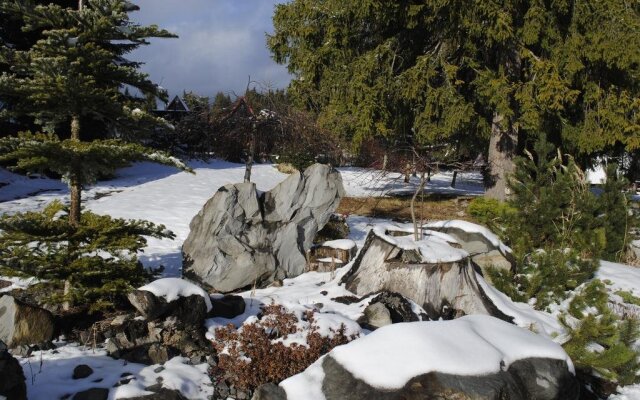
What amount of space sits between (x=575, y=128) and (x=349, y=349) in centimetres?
1341

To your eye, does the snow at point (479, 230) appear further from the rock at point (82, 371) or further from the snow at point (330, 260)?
the rock at point (82, 371)

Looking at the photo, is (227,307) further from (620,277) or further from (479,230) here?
(620,277)

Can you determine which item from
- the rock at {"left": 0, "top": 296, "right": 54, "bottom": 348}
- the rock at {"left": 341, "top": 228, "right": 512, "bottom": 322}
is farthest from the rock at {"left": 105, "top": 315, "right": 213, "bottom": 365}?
the rock at {"left": 341, "top": 228, "right": 512, "bottom": 322}

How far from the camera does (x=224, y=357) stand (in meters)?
3.97

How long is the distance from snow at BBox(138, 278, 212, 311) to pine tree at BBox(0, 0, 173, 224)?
4.28 feet

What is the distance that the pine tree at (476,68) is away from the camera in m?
12.3

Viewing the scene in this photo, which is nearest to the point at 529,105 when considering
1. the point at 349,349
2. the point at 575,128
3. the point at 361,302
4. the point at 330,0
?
the point at 575,128

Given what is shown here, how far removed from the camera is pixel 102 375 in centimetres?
381

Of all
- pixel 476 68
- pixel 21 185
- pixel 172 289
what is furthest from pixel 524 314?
pixel 21 185

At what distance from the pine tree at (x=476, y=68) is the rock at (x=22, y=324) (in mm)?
10354

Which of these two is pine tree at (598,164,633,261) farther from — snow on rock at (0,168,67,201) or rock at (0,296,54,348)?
snow on rock at (0,168,67,201)

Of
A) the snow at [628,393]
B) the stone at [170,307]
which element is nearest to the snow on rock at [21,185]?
the stone at [170,307]

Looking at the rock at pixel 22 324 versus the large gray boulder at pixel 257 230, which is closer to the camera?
the rock at pixel 22 324

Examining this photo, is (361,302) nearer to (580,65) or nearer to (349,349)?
(349,349)
